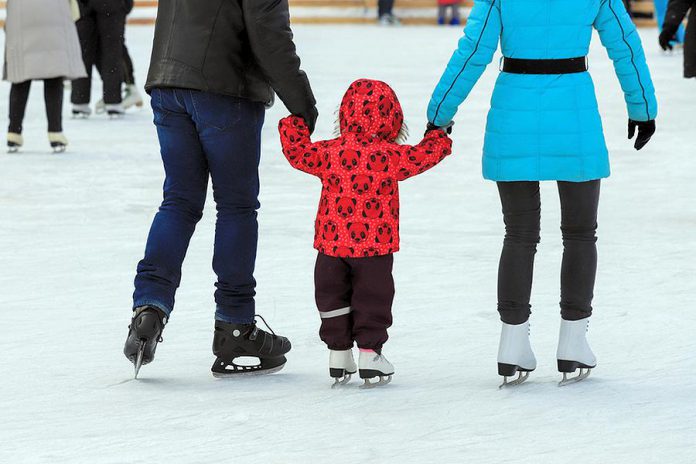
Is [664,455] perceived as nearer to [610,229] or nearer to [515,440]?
[515,440]

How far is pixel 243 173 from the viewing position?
417 centimetres

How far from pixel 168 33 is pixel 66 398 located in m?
1.05

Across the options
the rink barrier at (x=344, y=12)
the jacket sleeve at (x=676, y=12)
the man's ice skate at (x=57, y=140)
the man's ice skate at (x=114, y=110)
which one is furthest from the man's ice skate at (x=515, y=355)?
the rink barrier at (x=344, y=12)

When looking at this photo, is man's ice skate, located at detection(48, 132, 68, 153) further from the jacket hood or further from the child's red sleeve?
the jacket hood

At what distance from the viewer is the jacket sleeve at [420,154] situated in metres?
4.00

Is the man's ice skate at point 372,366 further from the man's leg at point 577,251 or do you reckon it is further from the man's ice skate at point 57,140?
the man's ice skate at point 57,140

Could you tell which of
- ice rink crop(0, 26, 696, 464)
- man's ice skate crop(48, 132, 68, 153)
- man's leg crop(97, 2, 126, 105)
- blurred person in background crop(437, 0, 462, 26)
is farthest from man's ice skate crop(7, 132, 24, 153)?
blurred person in background crop(437, 0, 462, 26)

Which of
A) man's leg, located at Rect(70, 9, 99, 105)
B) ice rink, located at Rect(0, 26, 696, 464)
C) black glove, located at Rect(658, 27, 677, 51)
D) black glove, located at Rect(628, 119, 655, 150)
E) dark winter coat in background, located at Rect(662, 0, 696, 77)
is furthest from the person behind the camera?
man's leg, located at Rect(70, 9, 99, 105)

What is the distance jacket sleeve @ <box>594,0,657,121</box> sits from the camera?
403cm

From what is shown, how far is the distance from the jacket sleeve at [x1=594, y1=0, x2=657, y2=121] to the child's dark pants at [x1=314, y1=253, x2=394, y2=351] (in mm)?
821

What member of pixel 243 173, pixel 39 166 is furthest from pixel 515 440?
pixel 39 166

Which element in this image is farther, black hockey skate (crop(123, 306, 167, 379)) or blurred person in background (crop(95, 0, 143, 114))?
blurred person in background (crop(95, 0, 143, 114))

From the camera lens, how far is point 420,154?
13.1ft

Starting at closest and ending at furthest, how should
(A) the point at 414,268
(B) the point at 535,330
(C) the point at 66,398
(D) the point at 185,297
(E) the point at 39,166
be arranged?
(C) the point at 66,398
(B) the point at 535,330
(D) the point at 185,297
(A) the point at 414,268
(E) the point at 39,166
